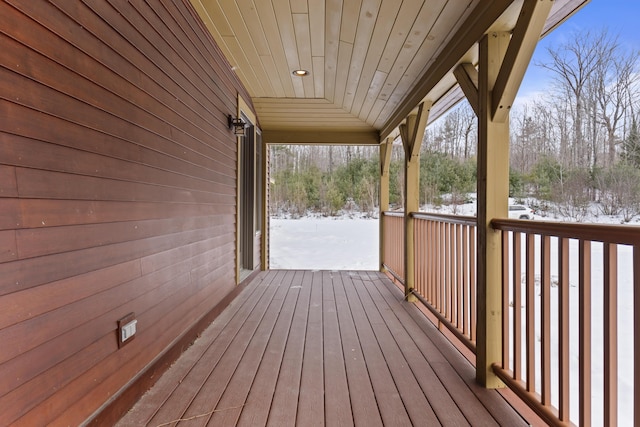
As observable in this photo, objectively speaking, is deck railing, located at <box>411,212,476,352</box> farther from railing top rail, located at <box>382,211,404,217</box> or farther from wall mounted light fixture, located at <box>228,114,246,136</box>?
wall mounted light fixture, located at <box>228,114,246,136</box>

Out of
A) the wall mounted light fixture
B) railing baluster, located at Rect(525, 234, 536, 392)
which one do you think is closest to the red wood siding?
the wall mounted light fixture

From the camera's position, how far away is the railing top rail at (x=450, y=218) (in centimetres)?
235

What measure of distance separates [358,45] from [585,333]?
99.8 inches

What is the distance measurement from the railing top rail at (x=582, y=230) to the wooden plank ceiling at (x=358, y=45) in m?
1.07

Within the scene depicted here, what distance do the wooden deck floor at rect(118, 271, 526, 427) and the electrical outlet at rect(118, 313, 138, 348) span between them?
0.34 m

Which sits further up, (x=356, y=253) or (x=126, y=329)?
(x=126, y=329)

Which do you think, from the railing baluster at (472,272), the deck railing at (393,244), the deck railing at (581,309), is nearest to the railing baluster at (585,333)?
the deck railing at (581,309)

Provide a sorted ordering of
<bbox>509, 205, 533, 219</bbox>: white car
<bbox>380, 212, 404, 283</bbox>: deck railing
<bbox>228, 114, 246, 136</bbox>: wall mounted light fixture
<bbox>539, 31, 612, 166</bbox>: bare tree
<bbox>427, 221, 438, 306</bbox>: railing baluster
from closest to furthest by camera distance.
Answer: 1. <bbox>539, 31, 612, 166</bbox>: bare tree
2. <bbox>509, 205, 533, 219</bbox>: white car
3. <bbox>427, 221, 438, 306</bbox>: railing baluster
4. <bbox>228, 114, 246, 136</bbox>: wall mounted light fixture
5. <bbox>380, 212, 404, 283</bbox>: deck railing

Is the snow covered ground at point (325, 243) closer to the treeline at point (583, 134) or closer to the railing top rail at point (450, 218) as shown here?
the railing top rail at point (450, 218)

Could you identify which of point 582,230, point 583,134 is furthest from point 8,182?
point 583,134

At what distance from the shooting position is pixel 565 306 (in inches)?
58.4

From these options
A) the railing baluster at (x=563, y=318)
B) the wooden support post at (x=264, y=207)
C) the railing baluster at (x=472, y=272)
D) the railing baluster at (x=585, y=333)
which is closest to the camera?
the railing baluster at (x=585, y=333)

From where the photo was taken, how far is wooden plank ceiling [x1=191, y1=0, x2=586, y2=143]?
2227 mm

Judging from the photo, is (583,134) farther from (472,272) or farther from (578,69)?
(472,272)
